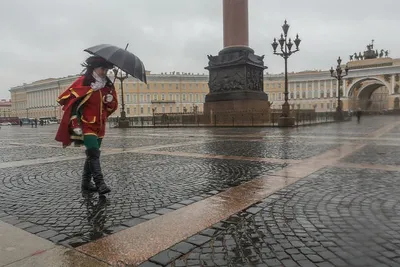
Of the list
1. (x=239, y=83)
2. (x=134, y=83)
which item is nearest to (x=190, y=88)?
(x=134, y=83)

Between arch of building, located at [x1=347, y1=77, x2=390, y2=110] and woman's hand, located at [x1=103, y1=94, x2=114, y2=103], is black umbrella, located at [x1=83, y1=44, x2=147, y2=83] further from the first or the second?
arch of building, located at [x1=347, y1=77, x2=390, y2=110]

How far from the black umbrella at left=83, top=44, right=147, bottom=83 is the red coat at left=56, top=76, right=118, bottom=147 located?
47 centimetres

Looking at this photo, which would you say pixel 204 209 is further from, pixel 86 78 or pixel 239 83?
pixel 239 83

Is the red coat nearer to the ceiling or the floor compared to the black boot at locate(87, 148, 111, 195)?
nearer to the ceiling

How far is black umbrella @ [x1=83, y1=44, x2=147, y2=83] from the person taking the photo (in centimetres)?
426

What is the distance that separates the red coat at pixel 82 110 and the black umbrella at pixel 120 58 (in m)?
0.47

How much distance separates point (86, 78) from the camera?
176 inches

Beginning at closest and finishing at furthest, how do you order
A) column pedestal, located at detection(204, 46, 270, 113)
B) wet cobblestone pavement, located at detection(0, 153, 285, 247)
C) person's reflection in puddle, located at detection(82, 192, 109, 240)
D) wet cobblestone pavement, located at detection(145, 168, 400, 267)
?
wet cobblestone pavement, located at detection(145, 168, 400, 267)
person's reflection in puddle, located at detection(82, 192, 109, 240)
wet cobblestone pavement, located at detection(0, 153, 285, 247)
column pedestal, located at detection(204, 46, 270, 113)

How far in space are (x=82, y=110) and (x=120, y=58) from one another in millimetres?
888

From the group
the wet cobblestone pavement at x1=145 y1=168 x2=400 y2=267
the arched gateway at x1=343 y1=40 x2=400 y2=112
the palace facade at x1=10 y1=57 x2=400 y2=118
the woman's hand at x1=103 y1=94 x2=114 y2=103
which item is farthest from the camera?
the palace facade at x1=10 y1=57 x2=400 y2=118

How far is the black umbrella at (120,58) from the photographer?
4.26 meters

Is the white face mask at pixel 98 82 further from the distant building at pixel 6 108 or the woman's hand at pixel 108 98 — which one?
the distant building at pixel 6 108

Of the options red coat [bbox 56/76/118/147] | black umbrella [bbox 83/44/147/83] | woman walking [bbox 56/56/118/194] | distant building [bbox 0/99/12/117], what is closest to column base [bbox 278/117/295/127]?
black umbrella [bbox 83/44/147/83]

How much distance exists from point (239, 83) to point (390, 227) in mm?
22505
